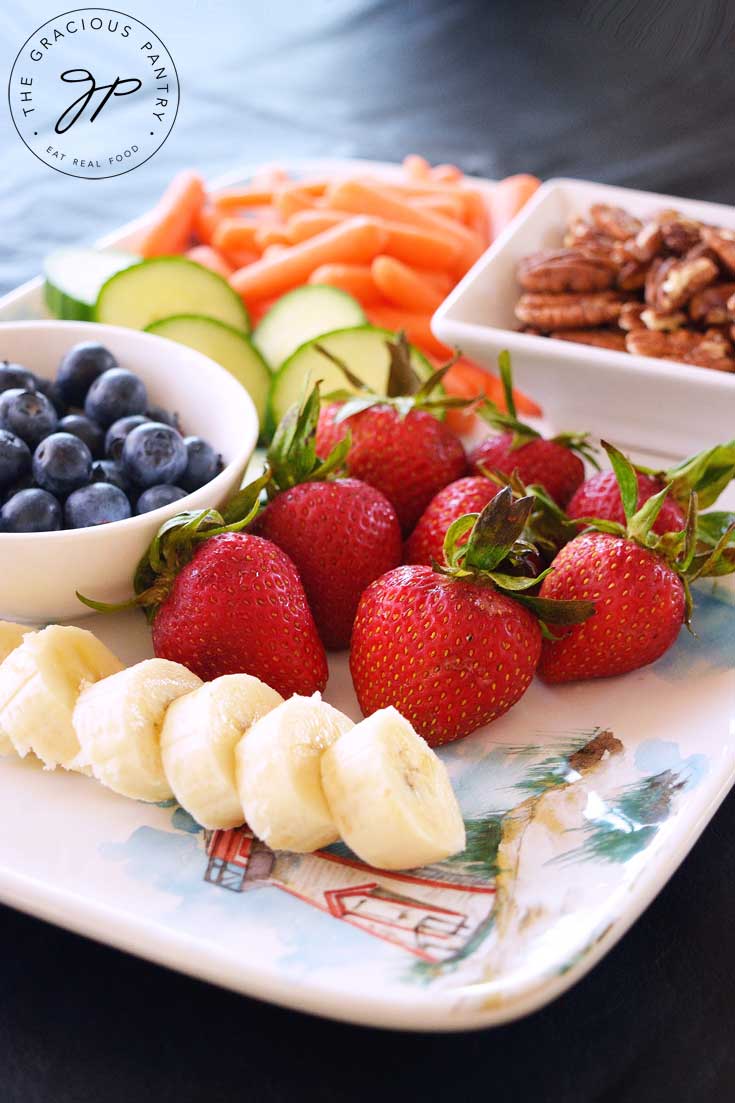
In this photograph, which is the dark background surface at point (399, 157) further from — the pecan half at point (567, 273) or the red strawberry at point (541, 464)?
the pecan half at point (567, 273)

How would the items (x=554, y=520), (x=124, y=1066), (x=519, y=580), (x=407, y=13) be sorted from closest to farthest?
1. (x=124, y=1066)
2. (x=519, y=580)
3. (x=554, y=520)
4. (x=407, y=13)

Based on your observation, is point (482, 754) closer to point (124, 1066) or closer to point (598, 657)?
point (598, 657)

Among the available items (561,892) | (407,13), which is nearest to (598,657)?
(561,892)

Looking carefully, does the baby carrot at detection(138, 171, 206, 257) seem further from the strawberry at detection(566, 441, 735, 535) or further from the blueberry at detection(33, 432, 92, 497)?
the strawberry at detection(566, 441, 735, 535)

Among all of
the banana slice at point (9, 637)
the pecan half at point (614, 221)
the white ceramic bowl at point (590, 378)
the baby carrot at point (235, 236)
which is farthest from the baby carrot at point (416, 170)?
the banana slice at point (9, 637)

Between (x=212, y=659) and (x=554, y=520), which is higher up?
(x=554, y=520)

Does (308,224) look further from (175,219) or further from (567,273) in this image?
(567,273)
